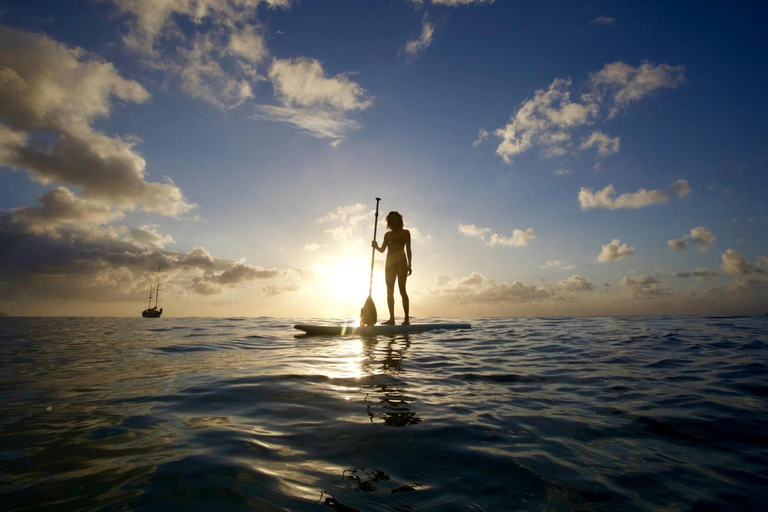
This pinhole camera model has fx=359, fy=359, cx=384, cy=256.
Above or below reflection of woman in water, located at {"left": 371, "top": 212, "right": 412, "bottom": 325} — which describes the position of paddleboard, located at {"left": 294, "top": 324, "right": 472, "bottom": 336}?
below

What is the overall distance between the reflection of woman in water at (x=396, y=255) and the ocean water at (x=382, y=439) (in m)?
6.43

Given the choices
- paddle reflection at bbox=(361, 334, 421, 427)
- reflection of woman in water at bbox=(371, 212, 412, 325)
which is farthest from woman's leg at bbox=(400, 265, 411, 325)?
paddle reflection at bbox=(361, 334, 421, 427)

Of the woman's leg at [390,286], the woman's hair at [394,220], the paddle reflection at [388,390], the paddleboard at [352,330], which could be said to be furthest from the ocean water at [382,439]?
Answer: the woman's hair at [394,220]

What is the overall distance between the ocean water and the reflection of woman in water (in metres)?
6.43

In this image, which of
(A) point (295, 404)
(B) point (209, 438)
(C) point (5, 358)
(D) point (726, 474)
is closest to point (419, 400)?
(A) point (295, 404)

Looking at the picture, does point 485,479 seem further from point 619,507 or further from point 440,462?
point 619,507

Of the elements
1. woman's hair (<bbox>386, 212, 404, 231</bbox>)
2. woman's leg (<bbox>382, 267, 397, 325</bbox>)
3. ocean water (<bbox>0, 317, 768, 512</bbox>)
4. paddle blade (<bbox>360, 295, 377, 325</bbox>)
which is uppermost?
woman's hair (<bbox>386, 212, 404, 231</bbox>)

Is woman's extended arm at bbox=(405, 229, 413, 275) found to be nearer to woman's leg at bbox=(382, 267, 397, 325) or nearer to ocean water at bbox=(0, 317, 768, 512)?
woman's leg at bbox=(382, 267, 397, 325)

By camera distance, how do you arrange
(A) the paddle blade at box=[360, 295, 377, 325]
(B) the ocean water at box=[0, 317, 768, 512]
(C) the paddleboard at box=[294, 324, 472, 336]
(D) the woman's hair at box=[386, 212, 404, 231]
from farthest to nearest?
(D) the woman's hair at box=[386, 212, 404, 231], (A) the paddle blade at box=[360, 295, 377, 325], (C) the paddleboard at box=[294, 324, 472, 336], (B) the ocean water at box=[0, 317, 768, 512]

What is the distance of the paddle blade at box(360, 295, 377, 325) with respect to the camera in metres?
11.7

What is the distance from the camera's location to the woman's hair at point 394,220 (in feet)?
39.0

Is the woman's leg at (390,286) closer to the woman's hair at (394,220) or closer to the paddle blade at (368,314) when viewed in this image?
the paddle blade at (368,314)

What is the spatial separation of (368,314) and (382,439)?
9146 millimetres

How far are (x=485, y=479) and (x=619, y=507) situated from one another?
0.67m
